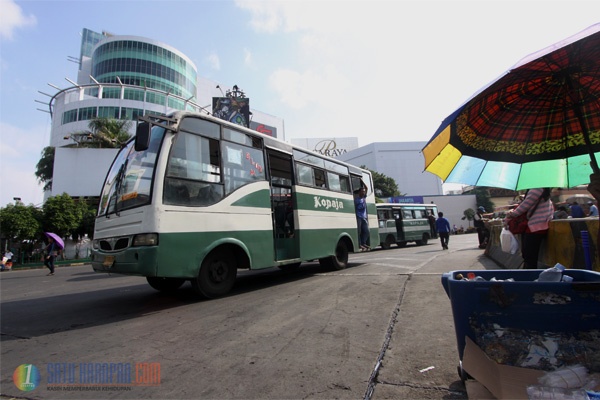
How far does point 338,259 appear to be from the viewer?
27.8 feet

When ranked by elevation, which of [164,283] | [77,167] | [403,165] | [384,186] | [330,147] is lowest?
[164,283]

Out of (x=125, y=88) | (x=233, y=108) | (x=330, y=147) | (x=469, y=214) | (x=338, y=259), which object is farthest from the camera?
(x=330, y=147)

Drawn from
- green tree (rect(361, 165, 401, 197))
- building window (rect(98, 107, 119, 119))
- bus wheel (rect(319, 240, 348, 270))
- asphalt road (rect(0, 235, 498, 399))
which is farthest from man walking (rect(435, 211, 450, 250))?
building window (rect(98, 107, 119, 119))

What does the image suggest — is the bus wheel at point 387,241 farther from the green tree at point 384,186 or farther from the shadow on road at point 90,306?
the green tree at point 384,186

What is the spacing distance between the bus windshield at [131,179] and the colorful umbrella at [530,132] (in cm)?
390

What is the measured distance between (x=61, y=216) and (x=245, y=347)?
28.3 m

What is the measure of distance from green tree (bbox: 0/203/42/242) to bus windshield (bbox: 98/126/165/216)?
24.1 meters

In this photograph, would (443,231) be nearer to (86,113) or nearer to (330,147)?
(86,113)

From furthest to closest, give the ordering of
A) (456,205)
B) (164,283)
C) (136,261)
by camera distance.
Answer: (456,205), (164,283), (136,261)

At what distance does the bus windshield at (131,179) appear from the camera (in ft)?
15.3

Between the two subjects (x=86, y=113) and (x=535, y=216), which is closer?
(x=535, y=216)
